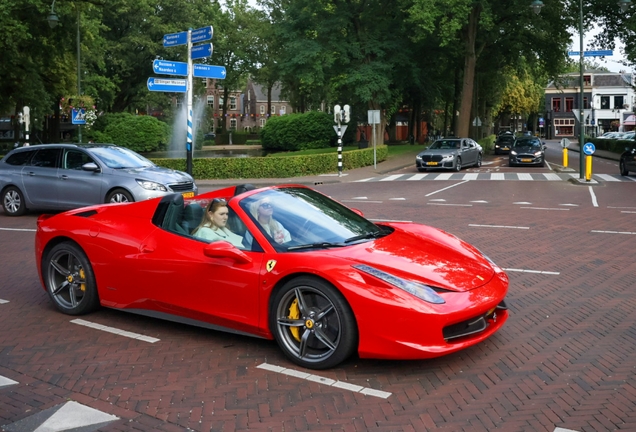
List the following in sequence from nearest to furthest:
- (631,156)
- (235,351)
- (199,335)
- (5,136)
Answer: (235,351), (199,335), (631,156), (5,136)

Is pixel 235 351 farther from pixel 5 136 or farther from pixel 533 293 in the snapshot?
pixel 5 136

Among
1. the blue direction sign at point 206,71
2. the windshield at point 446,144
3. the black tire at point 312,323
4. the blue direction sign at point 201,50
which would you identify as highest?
the blue direction sign at point 201,50

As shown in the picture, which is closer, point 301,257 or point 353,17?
point 301,257

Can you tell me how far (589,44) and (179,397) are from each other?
139ft

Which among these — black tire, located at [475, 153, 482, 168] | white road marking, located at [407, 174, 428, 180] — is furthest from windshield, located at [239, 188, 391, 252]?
black tire, located at [475, 153, 482, 168]

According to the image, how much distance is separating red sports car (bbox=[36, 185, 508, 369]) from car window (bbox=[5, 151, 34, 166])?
904 cm

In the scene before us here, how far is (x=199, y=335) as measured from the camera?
598cm

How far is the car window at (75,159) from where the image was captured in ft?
47.2

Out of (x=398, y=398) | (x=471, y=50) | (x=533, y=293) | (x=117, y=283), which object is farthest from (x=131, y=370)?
(x=471, y=50)

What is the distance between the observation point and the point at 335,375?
492 cm

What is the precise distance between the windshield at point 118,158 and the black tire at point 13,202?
2.03 m

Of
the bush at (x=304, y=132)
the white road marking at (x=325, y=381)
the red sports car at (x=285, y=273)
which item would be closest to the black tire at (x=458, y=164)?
the bush at (x=304, y=132)

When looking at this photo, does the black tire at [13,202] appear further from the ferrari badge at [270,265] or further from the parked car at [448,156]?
the parked car at [448,156]

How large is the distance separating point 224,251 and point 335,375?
1.26 meters
